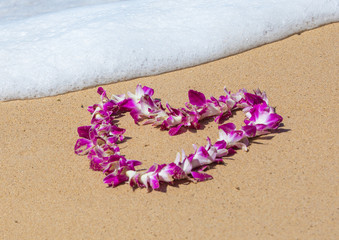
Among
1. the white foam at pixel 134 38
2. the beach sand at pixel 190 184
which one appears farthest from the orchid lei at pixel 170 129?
the white foam at pixel 134 38

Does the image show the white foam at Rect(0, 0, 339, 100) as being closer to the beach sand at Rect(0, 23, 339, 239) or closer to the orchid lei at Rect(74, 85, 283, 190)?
the beach sand at Rect(0, 23, 339, 239)

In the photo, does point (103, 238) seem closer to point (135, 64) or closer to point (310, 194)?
point (310, 194)

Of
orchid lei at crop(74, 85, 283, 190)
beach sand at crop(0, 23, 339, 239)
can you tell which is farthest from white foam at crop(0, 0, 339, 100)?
orchid lei at crop(74, 85, 283, 190)

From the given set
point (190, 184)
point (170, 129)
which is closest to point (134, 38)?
point (170, 129)

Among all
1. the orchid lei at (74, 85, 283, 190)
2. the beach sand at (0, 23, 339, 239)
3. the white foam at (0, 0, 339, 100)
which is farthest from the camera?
the white foam at (0, 0, 339, 100)

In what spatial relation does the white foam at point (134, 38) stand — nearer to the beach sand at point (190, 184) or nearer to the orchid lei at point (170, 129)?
the beach sand at point (190, 184)

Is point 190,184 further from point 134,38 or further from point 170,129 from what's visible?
point 134,38

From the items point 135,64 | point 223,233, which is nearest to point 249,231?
point 223,233
